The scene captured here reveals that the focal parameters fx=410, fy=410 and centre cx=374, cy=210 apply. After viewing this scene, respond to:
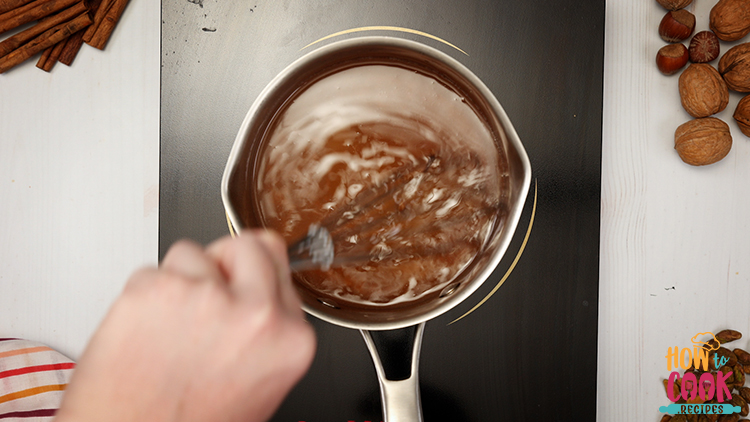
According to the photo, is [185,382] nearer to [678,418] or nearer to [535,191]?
[535,191]

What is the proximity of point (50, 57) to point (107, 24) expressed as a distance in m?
0.11

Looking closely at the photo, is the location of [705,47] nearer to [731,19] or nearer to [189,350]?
[731,19]

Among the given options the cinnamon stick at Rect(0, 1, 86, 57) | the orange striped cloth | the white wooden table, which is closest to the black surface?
the white wooden table

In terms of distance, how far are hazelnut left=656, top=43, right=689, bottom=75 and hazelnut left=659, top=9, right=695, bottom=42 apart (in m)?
0.01

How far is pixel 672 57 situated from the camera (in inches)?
24.0

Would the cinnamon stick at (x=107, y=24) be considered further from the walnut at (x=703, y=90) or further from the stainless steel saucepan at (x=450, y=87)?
the walnut at (x=703, y=90)

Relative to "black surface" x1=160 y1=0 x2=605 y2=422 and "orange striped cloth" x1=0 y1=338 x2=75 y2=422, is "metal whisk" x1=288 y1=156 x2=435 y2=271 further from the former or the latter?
"orange striped cloth" x1=0 y1=338 x2=75 y2=422

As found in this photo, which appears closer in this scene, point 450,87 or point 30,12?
point 450,87

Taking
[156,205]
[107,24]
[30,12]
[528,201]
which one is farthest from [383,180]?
[30,12]

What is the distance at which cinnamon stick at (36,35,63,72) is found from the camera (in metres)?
0.63

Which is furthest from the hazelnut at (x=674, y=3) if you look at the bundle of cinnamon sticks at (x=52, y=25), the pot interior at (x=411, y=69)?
the bundle of cinnamon sticks at (x=52, y=25)

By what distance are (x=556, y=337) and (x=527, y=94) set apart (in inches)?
13.7

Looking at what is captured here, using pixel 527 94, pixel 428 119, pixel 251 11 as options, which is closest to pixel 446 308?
pixel 428 119

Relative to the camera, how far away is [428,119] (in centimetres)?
51
